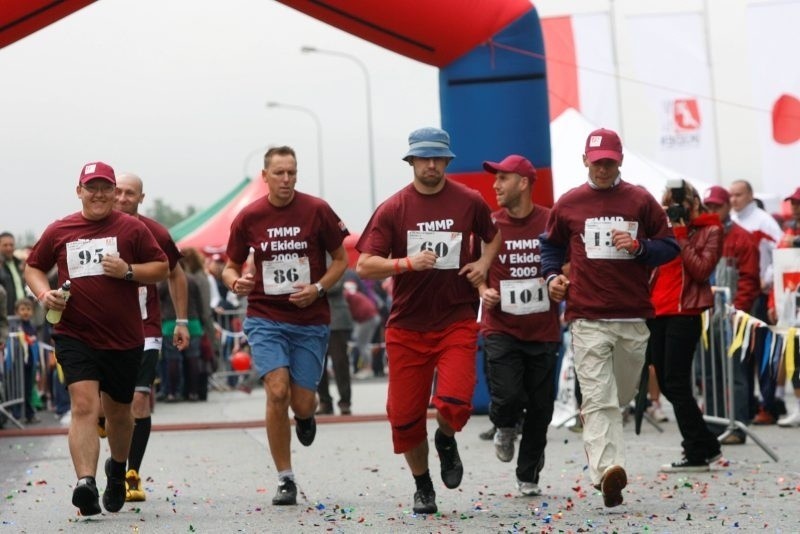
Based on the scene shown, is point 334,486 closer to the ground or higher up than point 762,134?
closer to the ground

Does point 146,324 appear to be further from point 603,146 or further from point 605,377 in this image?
point 603,146

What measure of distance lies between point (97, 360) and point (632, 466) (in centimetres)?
397

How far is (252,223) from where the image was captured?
31.1ft

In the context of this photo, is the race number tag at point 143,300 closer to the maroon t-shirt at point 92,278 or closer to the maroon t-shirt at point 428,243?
the maroon t-shirt at point 92,278

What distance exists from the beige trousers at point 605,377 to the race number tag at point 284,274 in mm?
1612

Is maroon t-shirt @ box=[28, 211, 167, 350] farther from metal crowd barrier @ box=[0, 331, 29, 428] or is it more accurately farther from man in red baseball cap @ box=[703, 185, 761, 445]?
metal crowd barrier @ box=[0, 331, 29, 428]

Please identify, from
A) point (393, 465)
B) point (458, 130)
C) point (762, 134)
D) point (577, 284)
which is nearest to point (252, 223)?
point (577, 284)

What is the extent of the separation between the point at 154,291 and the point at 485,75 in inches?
236

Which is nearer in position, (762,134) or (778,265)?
(778,265)

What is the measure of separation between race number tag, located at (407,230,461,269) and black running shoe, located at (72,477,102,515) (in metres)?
2.05

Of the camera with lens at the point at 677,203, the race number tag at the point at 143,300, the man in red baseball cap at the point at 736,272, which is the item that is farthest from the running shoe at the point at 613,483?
the man in red baseball cap at the point at 736,272

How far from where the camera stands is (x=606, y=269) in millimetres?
8664

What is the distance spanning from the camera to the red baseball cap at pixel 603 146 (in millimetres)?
8555

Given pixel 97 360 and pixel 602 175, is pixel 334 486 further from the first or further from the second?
pixel 602 175
